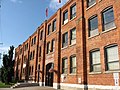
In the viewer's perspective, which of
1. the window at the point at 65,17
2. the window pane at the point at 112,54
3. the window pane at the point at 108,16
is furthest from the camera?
the window at the point at 65,17

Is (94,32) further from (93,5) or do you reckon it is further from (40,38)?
(40,38)

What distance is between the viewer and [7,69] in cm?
4450

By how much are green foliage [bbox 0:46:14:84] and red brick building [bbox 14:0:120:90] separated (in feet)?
56.5

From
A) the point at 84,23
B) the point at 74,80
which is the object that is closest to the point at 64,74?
the point at 74,80

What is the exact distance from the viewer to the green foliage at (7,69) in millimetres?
43409

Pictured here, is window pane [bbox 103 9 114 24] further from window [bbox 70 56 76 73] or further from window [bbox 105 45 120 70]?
window [bbox 70 56 76 73]

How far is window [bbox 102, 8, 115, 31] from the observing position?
1634cm

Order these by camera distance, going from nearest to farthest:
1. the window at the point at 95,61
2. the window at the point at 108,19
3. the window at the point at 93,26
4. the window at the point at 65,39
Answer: the window at the point at 108,19
the window at the point at 95,61
the window at the point at 93,26
the window at the point at 65,39

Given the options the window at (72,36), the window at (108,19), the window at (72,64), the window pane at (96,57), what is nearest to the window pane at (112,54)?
the window pane at (96,57)

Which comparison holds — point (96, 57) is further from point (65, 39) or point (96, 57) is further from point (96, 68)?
point (65, 39)

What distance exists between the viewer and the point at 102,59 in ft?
53.5

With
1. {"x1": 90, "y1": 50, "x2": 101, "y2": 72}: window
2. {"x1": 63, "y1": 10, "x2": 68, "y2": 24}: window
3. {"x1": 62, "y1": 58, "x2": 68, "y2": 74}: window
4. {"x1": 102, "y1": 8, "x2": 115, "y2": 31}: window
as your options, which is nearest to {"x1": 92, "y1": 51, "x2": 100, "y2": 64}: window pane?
{"x1": 90, "y1": 50, "x2": 101, "y2": 72}: window

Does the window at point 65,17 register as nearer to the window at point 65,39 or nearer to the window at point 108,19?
the window at point 65,39

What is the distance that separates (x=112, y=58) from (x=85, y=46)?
438cm
